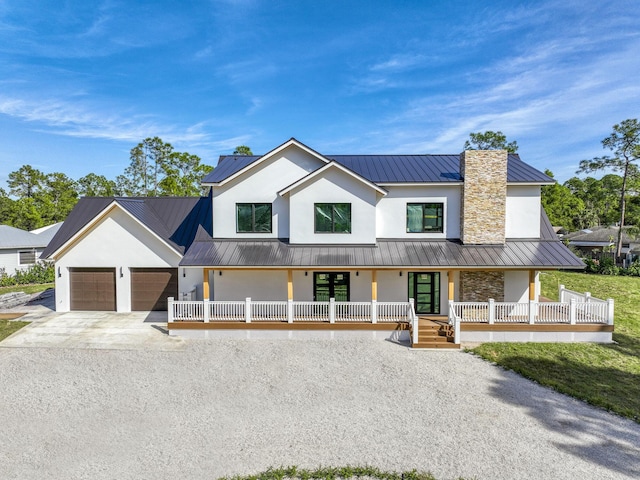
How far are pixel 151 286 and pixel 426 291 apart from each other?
13377 mm

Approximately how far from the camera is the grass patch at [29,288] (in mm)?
22256

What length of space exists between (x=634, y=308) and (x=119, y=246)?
2723 centimetres

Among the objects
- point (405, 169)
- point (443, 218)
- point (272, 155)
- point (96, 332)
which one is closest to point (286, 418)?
point (96, 332)

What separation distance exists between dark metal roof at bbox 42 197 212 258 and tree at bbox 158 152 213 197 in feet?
64.5

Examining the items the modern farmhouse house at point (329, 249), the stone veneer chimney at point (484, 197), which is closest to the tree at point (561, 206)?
the stone veneer chimney at point (484, 197)

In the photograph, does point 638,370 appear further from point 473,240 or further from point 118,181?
point 118,181

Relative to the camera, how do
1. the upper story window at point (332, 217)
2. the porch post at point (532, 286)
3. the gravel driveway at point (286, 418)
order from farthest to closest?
the upper story window at point (332, 217)
the porch post at point (532, 286)
the gravel driveway at point (286, 418)

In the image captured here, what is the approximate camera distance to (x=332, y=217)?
15266 millimetres

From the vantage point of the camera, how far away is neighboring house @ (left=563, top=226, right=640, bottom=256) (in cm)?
3747

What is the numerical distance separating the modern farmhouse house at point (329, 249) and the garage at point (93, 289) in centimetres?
5

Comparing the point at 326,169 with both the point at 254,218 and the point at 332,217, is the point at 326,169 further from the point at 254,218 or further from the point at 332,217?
the point at 254,218

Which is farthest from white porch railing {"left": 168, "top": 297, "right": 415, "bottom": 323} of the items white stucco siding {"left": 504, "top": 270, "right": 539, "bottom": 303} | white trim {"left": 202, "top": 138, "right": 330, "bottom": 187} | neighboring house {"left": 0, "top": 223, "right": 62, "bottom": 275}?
neighboring house {"left": 0, "top": 223, "right": 62, "bottom": 275}

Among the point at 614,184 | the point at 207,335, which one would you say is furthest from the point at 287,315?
the point at 614,184

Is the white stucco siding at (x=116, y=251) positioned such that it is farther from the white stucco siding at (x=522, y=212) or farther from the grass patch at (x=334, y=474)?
the white stucco siding at (x=522, y=212)
